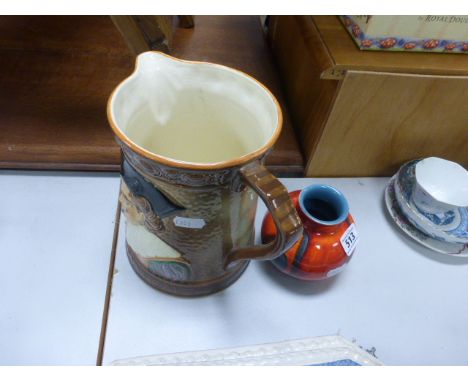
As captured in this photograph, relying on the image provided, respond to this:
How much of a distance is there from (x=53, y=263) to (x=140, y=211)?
0.18 m

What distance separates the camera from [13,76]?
577 mm

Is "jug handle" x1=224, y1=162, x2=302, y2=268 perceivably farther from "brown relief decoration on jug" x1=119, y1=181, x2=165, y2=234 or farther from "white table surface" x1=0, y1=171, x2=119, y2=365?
"white table surface" x1=0, y1=171, x2=119, y2=365

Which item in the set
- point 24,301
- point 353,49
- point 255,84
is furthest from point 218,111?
point 24,301

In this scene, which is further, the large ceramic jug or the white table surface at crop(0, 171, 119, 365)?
the white table surface at crop(0, 171, 119, 365)

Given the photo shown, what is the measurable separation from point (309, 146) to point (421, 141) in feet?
0.50

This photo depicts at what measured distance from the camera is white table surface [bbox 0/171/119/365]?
1.24ft

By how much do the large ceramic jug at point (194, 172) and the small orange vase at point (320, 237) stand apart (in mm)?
54

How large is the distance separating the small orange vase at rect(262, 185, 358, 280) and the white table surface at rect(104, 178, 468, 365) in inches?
1.6

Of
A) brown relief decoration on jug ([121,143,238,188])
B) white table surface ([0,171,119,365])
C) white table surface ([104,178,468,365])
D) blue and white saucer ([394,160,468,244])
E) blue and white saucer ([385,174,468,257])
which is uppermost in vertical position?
brown relief decoration on jug ([121,143,238,188])

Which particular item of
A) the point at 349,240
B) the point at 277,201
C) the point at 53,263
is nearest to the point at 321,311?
the point at 349,240

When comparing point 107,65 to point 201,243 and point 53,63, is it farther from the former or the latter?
point 201,243

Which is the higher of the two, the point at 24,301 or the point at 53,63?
the point at 53,63

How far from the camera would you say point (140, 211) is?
331 mm

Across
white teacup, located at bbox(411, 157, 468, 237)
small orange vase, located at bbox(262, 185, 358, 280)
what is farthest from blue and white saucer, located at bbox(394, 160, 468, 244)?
small orange vase, located at bbox(262, 185, 358, 280)
